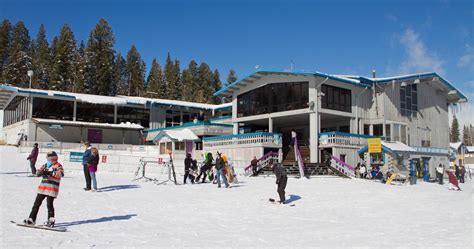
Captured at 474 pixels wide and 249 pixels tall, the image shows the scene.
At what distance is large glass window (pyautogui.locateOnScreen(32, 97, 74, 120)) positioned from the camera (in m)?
38.2

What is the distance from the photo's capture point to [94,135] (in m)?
41.0

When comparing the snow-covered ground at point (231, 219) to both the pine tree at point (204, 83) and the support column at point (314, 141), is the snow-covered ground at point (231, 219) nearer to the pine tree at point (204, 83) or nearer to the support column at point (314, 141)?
the support column at point (314, 141)

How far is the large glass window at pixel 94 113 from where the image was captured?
4128 centimetres

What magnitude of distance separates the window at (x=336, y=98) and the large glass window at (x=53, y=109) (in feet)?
86.6

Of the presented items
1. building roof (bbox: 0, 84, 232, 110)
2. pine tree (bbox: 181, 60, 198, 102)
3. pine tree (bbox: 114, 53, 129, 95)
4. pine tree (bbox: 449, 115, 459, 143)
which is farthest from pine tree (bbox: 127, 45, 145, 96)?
pine tree (bbox: 449, 115, 459, 143)

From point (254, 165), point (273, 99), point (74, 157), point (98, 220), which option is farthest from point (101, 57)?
point (98, 220)

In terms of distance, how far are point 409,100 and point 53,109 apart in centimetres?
3428

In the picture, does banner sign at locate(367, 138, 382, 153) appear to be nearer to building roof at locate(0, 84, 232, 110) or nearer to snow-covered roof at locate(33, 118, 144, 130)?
building roof at locate(0, 84, 232, 110)

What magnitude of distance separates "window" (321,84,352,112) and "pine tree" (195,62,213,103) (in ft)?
162

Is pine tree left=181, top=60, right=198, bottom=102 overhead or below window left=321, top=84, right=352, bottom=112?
overhead

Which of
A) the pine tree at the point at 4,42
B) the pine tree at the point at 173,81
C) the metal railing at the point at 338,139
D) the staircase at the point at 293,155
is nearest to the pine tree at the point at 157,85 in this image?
the pine tree at the point at 173,81

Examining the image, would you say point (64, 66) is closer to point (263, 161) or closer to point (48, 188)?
point (263, 161)

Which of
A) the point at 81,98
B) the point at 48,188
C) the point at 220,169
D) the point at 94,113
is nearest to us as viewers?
the point at 48,188

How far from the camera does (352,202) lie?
44.0ft
